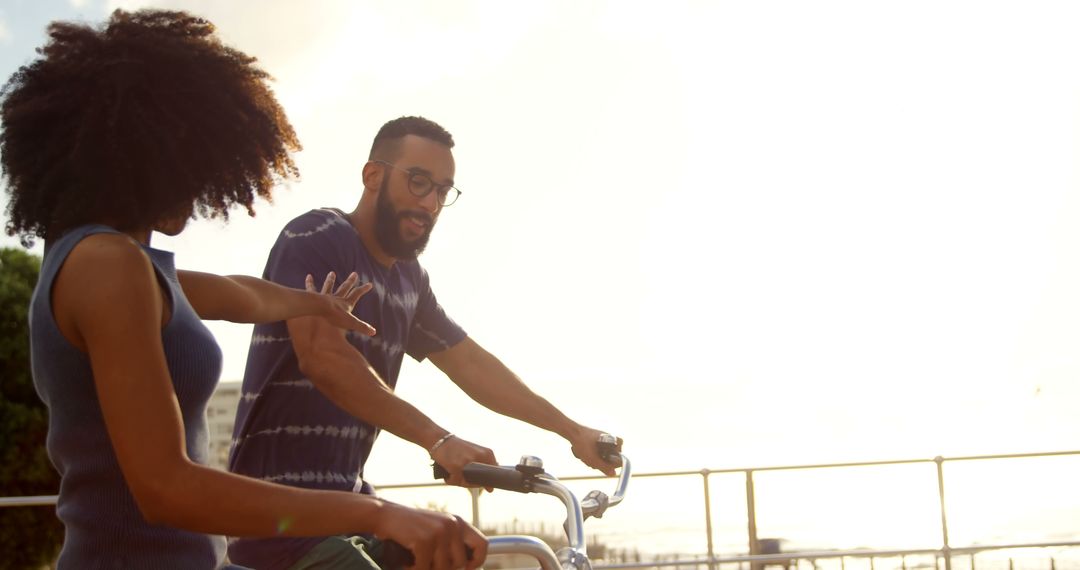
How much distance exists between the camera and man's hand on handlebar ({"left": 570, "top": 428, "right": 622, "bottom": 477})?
135 inches

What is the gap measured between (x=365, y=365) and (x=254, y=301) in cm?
59

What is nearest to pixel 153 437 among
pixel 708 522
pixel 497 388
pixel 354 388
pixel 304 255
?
pixel 354 388

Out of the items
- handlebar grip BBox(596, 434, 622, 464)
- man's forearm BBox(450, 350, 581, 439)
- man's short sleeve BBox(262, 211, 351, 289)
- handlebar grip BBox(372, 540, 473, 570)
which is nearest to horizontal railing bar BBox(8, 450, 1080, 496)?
man's forearm BBox(450, 350, 581, 439)

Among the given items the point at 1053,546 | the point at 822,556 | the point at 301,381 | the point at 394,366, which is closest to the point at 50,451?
the point at 301,381

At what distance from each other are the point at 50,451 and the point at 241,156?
525 mm

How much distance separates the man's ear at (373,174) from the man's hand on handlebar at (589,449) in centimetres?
90

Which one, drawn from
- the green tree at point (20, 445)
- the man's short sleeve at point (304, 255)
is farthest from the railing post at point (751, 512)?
the green tree at point (20, 445)

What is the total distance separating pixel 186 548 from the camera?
188 centimetres

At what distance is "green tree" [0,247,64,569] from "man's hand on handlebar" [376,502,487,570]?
92.2 ft

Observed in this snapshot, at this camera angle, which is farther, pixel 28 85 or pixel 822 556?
pixel 822 556

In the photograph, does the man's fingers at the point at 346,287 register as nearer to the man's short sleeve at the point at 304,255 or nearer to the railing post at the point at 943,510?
the man's short sleeve at the point at 304,255

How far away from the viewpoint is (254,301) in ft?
8.02

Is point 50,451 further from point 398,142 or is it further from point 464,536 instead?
point 398,142

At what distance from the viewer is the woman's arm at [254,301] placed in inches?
91.4
